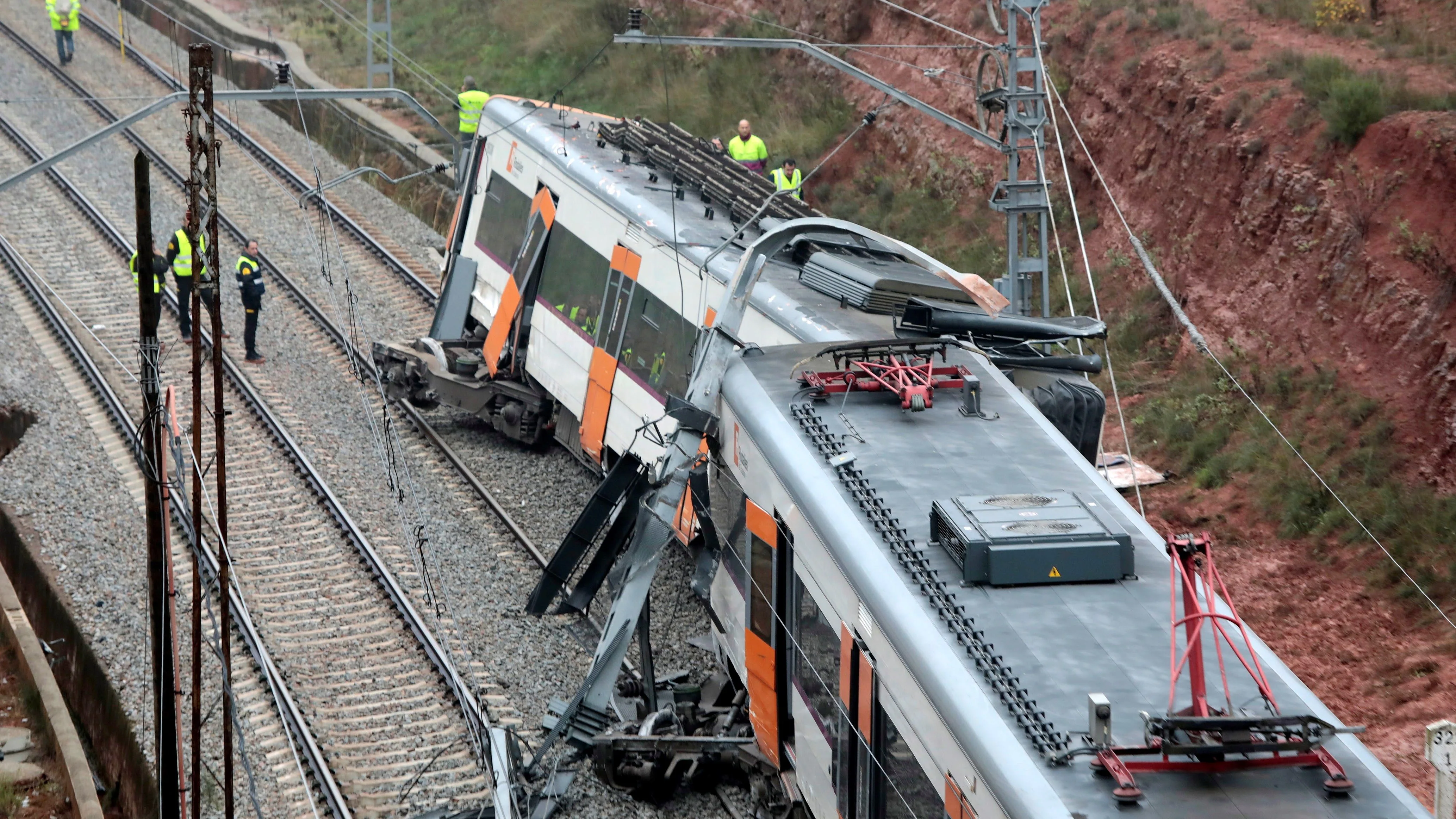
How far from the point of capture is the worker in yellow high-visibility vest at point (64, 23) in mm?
30266

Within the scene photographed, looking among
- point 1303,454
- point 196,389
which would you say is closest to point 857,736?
point 196,389

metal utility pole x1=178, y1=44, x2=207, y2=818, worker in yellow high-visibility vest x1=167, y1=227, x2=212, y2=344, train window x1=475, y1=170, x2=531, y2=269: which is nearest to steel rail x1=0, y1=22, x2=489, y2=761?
worker in yellow high-visibility vest x1=167, y1=227, x2=212, y2=344

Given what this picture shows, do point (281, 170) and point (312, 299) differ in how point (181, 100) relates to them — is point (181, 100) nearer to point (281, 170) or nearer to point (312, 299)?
point (312, 299)

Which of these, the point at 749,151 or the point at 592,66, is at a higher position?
the point at 749,151

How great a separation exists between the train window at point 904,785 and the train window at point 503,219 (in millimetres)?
10497

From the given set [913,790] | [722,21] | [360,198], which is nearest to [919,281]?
[913,790]

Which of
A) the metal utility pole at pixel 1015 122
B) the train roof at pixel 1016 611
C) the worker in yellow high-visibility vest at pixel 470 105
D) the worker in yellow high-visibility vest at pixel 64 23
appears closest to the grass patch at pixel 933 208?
the worker in yellow high-visibility vest at pixel 470 105

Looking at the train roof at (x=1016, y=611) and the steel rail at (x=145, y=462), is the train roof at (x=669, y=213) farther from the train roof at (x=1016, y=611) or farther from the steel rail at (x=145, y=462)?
the steel rail at (x=145, y=462)

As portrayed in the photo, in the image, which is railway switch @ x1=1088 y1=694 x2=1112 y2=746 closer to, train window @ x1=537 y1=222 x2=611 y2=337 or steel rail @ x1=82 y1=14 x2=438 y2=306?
train window @ x1=537 y1=222 x2=611 y2=337

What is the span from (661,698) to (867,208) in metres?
13.6

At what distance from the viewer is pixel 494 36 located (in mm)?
35031

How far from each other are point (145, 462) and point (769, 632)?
4.19 m

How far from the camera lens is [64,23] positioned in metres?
30.4

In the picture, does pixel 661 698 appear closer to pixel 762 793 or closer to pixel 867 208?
pixel 762 793
